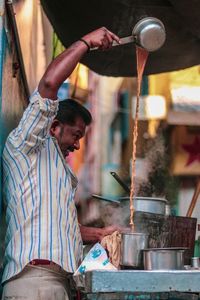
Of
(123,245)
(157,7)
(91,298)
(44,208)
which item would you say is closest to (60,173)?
(44,208)

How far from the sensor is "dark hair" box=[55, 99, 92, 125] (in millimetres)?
3801

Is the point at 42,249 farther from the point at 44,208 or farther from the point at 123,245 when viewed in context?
the point at 123,245

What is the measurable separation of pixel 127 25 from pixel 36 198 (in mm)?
1937

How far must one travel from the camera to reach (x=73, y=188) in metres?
3.84

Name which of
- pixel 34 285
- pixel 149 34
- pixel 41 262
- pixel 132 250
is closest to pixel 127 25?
pixel 149 34

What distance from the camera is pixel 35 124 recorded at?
10.9ft

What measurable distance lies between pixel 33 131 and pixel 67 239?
0.60 meters

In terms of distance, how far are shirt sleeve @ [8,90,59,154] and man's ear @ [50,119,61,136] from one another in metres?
0.36

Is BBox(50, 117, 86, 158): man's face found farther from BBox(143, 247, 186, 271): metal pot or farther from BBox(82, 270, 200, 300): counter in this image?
BBox(82, 270, 200, 300): counter

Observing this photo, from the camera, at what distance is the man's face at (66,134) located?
3748 millimetres

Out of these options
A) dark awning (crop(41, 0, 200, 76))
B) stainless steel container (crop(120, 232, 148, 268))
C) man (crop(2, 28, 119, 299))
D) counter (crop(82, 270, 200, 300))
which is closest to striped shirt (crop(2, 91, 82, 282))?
man (crop(2, 28, 119, 299))

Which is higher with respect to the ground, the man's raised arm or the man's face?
the man's raised arm

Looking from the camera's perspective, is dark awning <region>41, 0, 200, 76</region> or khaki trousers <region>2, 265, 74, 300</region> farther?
dark awning <region>41, 0, 200, 76</region>

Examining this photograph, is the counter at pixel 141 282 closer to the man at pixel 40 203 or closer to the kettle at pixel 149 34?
the man at pixel 40 203
